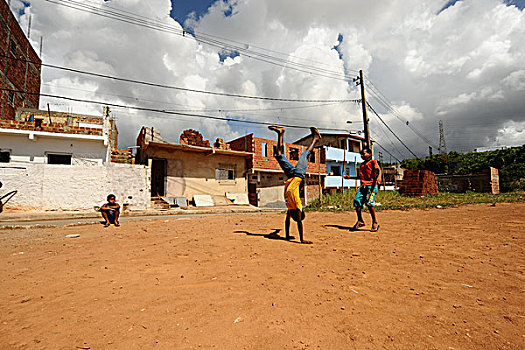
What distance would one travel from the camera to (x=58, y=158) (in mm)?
15055

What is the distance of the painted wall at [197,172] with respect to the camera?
60.0 ft

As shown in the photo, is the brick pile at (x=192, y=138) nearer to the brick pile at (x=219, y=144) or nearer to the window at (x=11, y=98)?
the brick pile at (x=219, y=144)

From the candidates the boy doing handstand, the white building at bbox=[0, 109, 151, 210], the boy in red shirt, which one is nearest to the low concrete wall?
the white building at bbox=[0, 109, 151, 210]

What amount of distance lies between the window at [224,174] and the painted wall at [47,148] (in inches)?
310

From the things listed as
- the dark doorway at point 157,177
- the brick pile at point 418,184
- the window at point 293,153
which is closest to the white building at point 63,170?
the dark doorway at point 157,177

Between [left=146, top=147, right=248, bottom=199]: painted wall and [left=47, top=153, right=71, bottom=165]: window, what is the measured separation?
448 centimetres

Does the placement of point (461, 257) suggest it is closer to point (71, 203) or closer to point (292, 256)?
point (292, 256)

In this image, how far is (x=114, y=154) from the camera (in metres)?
17.1

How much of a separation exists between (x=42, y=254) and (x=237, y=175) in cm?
1769

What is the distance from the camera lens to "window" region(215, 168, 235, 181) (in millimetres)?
20600

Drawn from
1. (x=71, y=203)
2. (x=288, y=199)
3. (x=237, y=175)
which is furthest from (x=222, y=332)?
(x=237, y=175)

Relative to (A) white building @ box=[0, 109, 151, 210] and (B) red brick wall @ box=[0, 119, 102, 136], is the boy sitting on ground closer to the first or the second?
(A) white building @ box=[0, 109, 151, 210]

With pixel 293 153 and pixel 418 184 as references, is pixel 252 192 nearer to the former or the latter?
pixel 293 153

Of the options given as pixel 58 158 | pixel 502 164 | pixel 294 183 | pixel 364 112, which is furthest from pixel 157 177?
pixel 502 164
